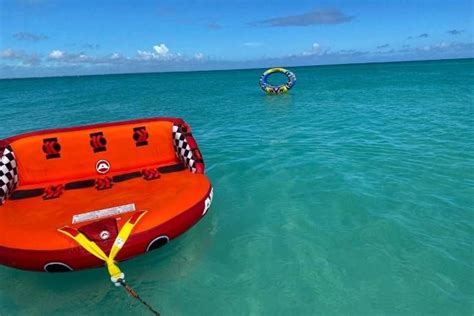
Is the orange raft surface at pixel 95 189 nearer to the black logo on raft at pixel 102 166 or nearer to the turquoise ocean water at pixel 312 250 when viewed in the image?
the black logo on raft at pixel 102 166

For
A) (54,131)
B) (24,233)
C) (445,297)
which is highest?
(54,131)

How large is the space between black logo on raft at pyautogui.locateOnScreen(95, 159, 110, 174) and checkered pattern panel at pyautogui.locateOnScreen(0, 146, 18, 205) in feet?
3.87

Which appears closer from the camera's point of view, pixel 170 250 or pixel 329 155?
pixel 170 250

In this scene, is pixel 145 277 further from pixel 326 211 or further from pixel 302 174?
pixel 302 174

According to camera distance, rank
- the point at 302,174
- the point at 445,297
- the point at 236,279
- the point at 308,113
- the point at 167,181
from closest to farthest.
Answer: the point at 445,297 → the point at 236,279 → the point at 167,181 → the point at 302,174 → the point at 308,113

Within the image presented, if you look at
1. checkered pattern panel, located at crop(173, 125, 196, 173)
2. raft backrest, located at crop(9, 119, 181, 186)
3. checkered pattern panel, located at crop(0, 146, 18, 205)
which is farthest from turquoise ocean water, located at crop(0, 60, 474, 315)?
raft backrest, located at crop(9, 119, 181, 186)

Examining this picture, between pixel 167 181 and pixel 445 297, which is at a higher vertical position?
pixel 167 181

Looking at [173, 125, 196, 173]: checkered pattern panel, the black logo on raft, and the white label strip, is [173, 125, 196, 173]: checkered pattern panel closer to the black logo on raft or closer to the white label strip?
the black logo on raft

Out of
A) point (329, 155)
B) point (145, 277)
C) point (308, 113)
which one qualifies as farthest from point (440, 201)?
point (308, 113)

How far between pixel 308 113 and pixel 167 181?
488 inches

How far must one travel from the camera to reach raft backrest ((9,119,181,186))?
216 inches

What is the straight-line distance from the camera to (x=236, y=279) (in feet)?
13.8

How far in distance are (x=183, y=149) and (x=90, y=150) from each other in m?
1.55

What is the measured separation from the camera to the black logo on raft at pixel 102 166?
5793 mm
